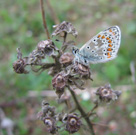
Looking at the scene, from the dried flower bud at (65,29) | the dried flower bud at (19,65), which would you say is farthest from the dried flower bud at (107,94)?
the dried flower bud at (19,65)

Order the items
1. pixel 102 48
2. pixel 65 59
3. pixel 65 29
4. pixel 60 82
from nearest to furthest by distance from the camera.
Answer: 1. pixel 60 82
2. pixel 65 59
3. pixel 65 29
4. pixel 102 48

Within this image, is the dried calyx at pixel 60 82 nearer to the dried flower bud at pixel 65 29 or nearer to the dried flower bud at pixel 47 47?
the dried flower bud at pixel 47 47

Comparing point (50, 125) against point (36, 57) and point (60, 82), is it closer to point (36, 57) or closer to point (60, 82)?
point (60, 82)

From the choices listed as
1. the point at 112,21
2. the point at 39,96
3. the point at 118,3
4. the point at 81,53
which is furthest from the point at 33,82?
the point at 118,3

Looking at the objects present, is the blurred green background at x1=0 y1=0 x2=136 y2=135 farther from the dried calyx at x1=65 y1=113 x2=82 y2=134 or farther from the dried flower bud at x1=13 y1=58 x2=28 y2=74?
the dried flower bud at x1=13 y1=58 x2=28 y2=74

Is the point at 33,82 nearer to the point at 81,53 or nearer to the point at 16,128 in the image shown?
the point at 16,128

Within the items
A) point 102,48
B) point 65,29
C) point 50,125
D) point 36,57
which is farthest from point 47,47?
point 50,125
